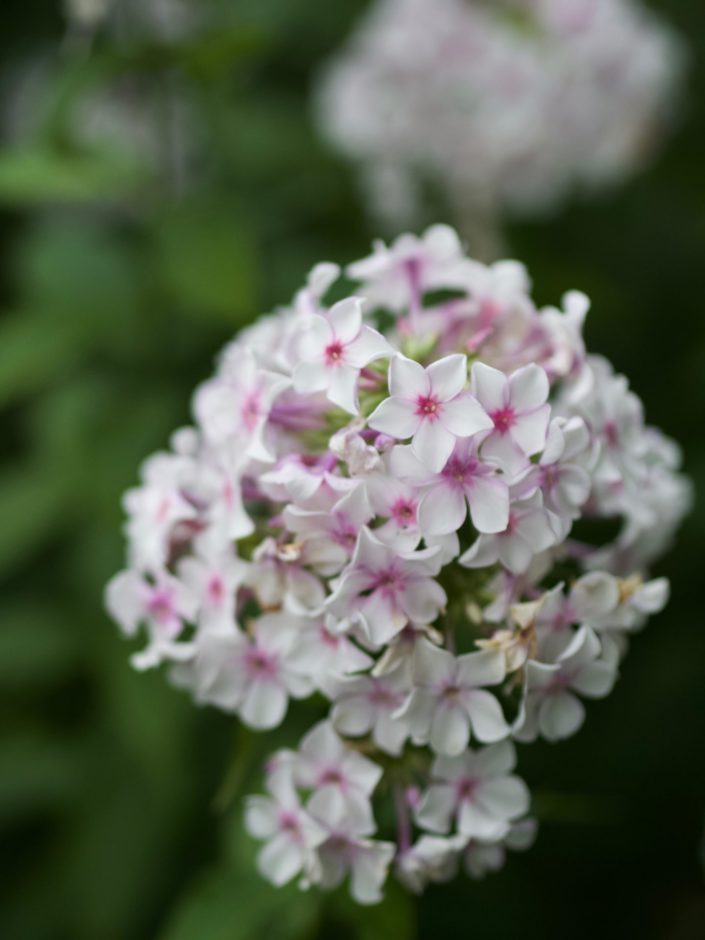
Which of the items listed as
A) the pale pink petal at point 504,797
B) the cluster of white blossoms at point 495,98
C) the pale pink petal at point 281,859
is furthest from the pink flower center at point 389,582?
the cluster of white blossoms at point 495,98

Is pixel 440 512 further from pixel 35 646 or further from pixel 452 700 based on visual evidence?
pixel 35 646

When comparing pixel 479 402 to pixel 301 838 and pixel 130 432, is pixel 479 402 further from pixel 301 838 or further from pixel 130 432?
pixel 130 432

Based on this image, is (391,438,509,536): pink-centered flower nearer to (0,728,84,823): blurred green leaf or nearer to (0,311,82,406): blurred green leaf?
(0,311,82,406): blurred green leaf

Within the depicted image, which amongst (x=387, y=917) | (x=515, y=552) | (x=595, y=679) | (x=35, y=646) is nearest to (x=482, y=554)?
(x=515, y=552)

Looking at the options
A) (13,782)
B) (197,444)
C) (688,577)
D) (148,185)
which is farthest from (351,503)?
(688,577)

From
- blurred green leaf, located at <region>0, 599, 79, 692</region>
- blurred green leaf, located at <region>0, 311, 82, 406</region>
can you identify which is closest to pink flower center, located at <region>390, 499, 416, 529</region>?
blurred green leaf, located at <region>0, 311, 82, 406</region>
